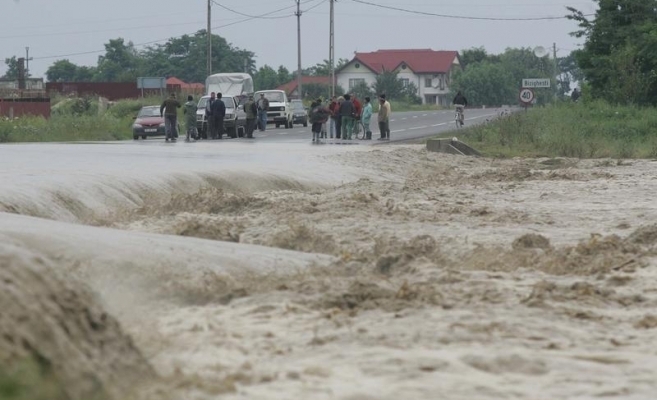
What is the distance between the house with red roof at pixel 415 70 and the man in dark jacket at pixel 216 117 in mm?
110661

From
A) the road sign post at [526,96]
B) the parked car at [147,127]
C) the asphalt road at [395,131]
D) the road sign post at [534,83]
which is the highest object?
the road sign post at [534,83]

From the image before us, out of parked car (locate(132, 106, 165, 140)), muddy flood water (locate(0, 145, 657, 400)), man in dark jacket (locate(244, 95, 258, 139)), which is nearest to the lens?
muddy flood water (locate(0, 145, 657, 400))

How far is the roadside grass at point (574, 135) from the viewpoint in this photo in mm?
34719

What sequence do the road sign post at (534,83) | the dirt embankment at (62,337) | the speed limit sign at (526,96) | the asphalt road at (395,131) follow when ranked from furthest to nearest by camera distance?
the road sign post at (534,83)
the speed limit sign at (526,96)
the asphalt road at (395,131)
the dirt embankment at (62,337)

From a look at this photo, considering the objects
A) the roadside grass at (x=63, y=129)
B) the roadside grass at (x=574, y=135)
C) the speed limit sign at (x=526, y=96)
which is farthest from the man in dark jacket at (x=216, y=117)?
the speed limit sign at (x=526, y=96)

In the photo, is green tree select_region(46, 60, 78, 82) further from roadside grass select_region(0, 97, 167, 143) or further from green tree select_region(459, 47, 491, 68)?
roadside grass select_region(0, 97, 167, 143)

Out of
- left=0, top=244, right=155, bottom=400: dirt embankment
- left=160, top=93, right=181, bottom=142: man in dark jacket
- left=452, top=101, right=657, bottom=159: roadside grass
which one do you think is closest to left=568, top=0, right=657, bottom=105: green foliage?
left=452, top=101, right=657, bottom=159: roadside grass

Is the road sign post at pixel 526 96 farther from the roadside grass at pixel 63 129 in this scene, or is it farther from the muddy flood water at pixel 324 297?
the muddy flood water at pixel 324 297

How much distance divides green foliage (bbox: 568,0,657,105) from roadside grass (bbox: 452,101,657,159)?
2.47 metres

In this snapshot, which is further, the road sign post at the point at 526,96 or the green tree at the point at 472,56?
the green tree at the point at 472,56

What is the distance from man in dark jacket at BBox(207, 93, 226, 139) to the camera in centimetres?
4362

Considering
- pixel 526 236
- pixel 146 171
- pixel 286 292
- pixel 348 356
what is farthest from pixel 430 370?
pixel 146 171

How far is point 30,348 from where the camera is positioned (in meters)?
6.43

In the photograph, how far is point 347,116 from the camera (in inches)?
1689
